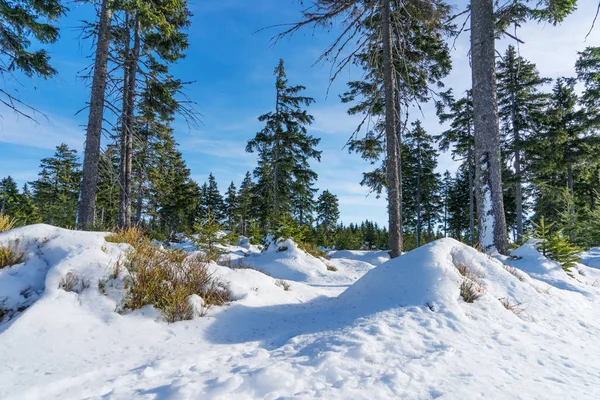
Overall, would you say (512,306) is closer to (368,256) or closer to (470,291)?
(470,291)

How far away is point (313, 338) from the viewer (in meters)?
2.90

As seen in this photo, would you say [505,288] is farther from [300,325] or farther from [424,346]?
[300,325]

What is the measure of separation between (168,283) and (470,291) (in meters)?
3.97

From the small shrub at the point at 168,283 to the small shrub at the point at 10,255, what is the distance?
1.28 metres

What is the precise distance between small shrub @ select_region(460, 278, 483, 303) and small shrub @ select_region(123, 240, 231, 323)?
3.25 m

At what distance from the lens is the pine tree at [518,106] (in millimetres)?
16781

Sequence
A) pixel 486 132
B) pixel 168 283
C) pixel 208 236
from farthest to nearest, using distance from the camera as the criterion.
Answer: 1. pixel 208 236
2. pixel 486 132
3. pixel 168 283

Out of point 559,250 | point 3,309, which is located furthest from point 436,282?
point 3,309

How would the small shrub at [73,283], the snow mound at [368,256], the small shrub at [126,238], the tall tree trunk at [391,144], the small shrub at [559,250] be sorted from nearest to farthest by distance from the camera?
1. the small shrub at [73,283]
2. the small shrub at [126,238]
3. the small shrub at [559,250]
4. the tall tree trunk at [391,144]
5. the snow mound at [368,256]

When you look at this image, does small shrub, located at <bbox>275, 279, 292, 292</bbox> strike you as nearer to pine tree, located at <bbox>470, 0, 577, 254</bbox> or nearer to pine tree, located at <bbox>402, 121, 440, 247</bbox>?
pine tree, located at <bbox>470, 0, 577, 254</bbox>

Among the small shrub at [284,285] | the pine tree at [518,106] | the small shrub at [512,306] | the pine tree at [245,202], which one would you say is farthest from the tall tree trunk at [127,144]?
the pine tree at [245,202]

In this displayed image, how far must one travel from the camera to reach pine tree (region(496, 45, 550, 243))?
55.1 ft

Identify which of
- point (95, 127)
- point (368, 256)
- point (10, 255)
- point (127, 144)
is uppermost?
point (127, 144)

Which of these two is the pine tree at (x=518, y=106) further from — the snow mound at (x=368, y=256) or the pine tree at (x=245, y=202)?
the pine tree at (x=245, y=202)
